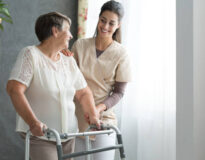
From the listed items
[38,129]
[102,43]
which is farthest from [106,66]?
[38,129]

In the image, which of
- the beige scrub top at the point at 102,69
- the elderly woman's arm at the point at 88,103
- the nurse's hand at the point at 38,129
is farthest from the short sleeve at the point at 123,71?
Result: the nurse's hand at the point at 38,129

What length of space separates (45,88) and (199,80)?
0.90 m

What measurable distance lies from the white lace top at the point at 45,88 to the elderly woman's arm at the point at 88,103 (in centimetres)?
13

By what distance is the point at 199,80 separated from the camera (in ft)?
6.89

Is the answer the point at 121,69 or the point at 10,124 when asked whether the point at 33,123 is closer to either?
the point at 121,69

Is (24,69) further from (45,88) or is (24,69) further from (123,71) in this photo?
(123,71)

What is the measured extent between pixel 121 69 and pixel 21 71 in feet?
2.65

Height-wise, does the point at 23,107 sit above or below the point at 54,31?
below

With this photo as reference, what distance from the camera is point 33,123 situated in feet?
5.74

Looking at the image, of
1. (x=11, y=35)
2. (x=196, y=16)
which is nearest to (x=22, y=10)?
(x=11, y=35)

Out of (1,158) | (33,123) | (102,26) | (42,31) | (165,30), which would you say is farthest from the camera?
(1,158)

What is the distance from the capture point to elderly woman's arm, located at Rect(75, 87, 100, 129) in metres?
2.11

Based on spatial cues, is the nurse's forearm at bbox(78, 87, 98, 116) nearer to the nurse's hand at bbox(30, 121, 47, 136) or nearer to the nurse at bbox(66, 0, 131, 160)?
the nurse at bbox(66, 0, 131, 160)

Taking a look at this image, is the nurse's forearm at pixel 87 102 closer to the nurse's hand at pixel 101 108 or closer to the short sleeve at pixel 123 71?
the nurse's hand at pixel 101 108
